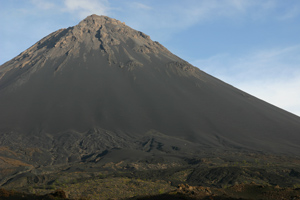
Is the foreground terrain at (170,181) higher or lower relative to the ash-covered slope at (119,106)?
lower

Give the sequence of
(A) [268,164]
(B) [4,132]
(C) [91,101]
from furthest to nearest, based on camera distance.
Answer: (C) [91,101] → (B) [4,132] → (A) [268,164]

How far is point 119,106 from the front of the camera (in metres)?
141

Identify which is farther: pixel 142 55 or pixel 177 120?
pixel 142 55

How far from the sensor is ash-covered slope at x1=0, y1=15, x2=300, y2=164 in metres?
115

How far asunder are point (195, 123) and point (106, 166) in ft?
179

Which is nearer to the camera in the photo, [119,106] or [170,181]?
[170,181]

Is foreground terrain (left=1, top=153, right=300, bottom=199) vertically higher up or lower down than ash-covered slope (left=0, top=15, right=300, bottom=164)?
lower down

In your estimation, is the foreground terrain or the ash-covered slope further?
the ash-covered slope

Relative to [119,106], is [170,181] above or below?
below

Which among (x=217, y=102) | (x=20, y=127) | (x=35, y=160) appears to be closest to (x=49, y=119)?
(x=20, y=127)

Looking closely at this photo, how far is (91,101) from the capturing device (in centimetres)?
14350

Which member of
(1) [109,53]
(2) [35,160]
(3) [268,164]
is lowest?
(2) [35,160]

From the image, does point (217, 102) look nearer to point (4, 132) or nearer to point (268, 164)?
point (268, 164)

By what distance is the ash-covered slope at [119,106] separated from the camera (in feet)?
378
